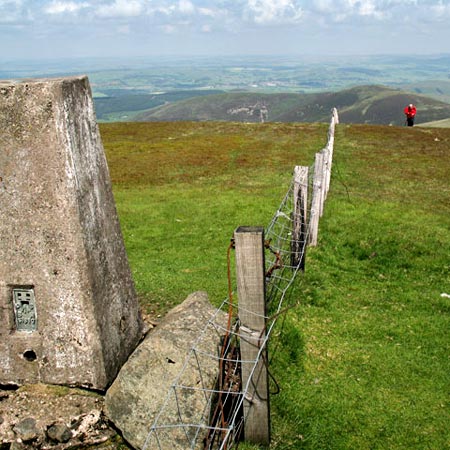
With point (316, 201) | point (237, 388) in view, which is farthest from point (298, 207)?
point (237, 388)

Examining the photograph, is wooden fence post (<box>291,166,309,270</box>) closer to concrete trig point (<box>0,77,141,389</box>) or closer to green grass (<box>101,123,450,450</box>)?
green grass (<box>101,123,450,450</box>)

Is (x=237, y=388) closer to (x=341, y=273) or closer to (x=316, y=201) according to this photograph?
(x=341, y=273)

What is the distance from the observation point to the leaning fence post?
5562 millimetres

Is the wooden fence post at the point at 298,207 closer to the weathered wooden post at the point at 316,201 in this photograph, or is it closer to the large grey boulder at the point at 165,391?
the weathered wooden post at the point at 316,201

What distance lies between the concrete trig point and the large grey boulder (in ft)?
1.64

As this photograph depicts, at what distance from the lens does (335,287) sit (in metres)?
11.8

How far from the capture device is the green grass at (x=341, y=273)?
745 cm

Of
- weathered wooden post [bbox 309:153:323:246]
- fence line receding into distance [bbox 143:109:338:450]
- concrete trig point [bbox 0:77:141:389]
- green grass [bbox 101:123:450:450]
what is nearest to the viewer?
fence line receding into distance [bbox 143:109:338:450]

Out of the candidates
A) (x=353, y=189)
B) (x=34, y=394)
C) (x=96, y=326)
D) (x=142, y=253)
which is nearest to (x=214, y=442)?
(x=96, y=326)

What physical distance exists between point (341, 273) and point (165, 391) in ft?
24.1

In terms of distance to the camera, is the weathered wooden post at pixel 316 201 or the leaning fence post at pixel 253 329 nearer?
the leaning fence post at pixel 253 329

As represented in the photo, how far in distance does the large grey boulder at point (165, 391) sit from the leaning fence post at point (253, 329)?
2.00ft

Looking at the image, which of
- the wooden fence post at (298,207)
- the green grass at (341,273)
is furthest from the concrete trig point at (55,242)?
the wooden fence post at (298,207)

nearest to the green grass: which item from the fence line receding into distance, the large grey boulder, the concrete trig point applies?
the fence line receding into distance
